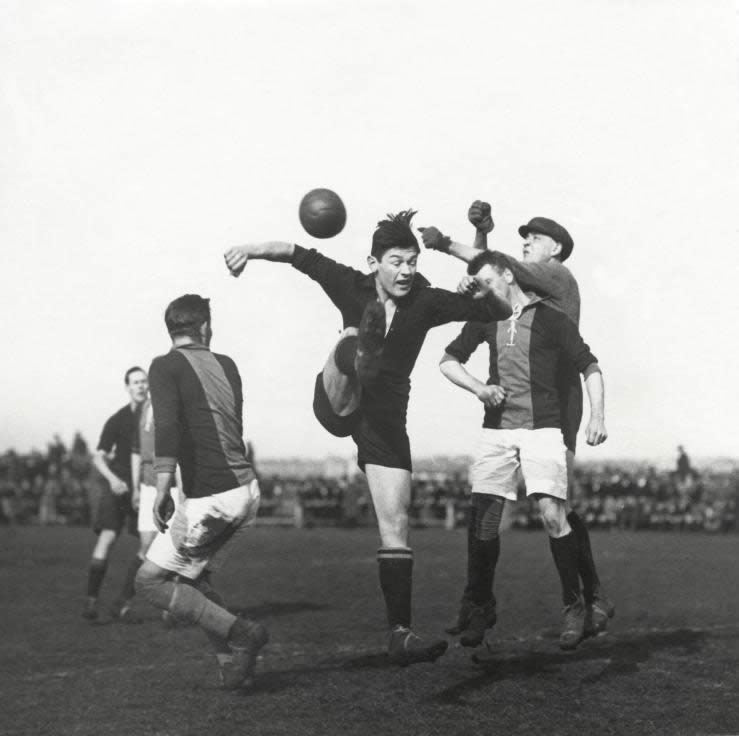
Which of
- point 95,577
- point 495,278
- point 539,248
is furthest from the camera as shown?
point 95,577

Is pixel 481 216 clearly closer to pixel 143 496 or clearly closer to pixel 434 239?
pixel 434 239

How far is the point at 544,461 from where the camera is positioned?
7.32m

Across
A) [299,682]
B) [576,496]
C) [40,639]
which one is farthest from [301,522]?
[299,682]

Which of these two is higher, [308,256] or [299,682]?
[308,256]

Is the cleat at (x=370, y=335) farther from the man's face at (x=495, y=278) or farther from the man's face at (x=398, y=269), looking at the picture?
the man's face at (x=495, y=278)

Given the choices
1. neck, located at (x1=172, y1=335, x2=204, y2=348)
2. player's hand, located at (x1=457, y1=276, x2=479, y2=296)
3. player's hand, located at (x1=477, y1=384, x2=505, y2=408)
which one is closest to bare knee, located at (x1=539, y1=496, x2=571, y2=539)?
player's hand, located at (x1=477, y1=384, x2=505, y2=408)

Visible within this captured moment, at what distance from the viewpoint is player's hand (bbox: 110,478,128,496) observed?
11.4 m

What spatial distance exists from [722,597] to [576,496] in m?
17.4

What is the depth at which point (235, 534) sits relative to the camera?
7.23 meters

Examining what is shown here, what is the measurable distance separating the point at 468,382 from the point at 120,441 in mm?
5309

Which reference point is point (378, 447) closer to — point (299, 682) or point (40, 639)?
point (299, 682)

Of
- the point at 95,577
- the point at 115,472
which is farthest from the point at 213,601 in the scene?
the point at 115,472

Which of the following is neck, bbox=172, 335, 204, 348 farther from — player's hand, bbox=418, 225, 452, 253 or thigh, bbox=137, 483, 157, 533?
thigh, bbox=137, 483, 157, 533

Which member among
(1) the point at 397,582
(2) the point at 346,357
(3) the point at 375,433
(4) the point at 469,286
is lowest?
(1) the point at 397,582
